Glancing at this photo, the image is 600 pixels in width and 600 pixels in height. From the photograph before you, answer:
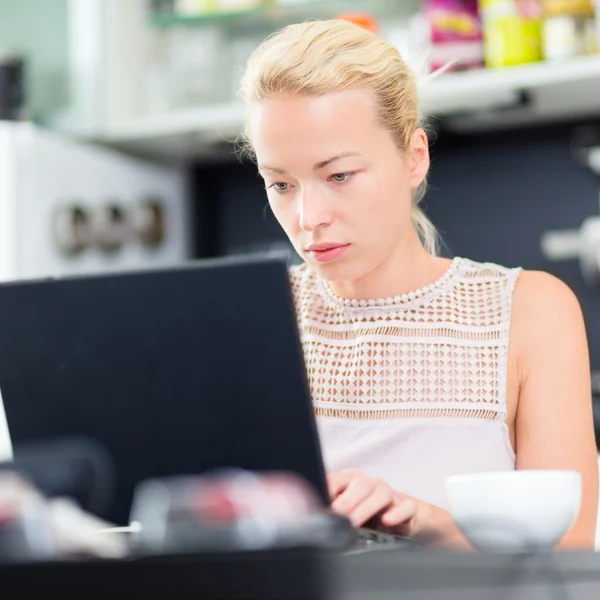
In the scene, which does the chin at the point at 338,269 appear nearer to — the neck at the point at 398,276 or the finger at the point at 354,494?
the neck at the point at 398,276

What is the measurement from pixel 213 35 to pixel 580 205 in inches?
41.7

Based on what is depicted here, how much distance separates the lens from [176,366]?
0.72 m

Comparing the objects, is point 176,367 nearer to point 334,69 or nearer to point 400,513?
point 400,513

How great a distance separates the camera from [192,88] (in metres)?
2.71

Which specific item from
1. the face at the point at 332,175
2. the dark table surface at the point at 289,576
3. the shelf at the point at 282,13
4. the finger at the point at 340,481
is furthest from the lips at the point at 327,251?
the shelf at the point at 282,13

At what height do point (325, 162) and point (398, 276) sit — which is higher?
point (325, 162)

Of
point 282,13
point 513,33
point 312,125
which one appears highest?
point 282,13

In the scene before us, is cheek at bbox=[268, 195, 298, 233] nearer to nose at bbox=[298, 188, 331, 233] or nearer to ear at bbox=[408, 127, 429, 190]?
nose at bbox=[298, 188, 331, 233]

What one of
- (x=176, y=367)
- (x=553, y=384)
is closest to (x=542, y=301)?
(x=553, y=384)

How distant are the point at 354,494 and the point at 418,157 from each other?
0.63 m

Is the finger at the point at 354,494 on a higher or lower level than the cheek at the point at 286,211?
lower

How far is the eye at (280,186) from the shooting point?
1163mm

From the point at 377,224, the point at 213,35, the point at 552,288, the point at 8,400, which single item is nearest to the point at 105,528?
the point at 8,400

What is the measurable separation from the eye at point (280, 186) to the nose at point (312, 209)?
1.4 inches
